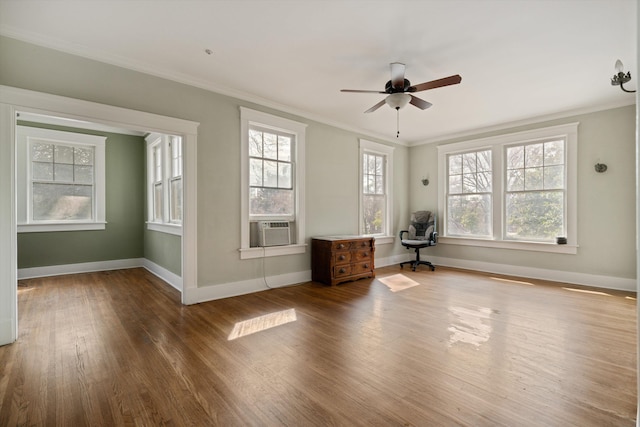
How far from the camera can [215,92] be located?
A: 3.71 meters

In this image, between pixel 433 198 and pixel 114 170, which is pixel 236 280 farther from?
pixel 433 198

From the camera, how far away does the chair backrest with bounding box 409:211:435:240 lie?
19.3ft

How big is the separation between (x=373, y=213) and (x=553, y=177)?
301 cm

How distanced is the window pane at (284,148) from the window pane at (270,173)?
173 mm

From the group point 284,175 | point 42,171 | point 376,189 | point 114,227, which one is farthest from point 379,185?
point 42,171

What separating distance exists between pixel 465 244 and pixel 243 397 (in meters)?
5.19

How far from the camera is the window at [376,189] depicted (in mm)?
5699

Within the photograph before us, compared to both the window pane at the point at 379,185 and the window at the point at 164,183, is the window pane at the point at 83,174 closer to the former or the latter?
the window at the point at 164,183

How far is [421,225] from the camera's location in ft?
19.8

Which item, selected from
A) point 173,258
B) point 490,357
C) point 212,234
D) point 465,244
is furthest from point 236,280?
point 465,244

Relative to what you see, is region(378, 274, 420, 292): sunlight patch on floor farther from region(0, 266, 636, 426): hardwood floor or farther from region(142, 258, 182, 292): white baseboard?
region(142, 258, 182, 292): white baseboard

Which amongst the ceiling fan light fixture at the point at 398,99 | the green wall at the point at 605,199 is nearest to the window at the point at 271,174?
the ceiling fan light fixture at the point at 398,99

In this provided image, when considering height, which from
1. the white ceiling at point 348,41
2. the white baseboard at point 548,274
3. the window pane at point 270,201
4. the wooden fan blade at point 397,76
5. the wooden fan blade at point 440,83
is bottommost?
the white baseboard at point 548,274

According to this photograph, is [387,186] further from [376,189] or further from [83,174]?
[83,174]
